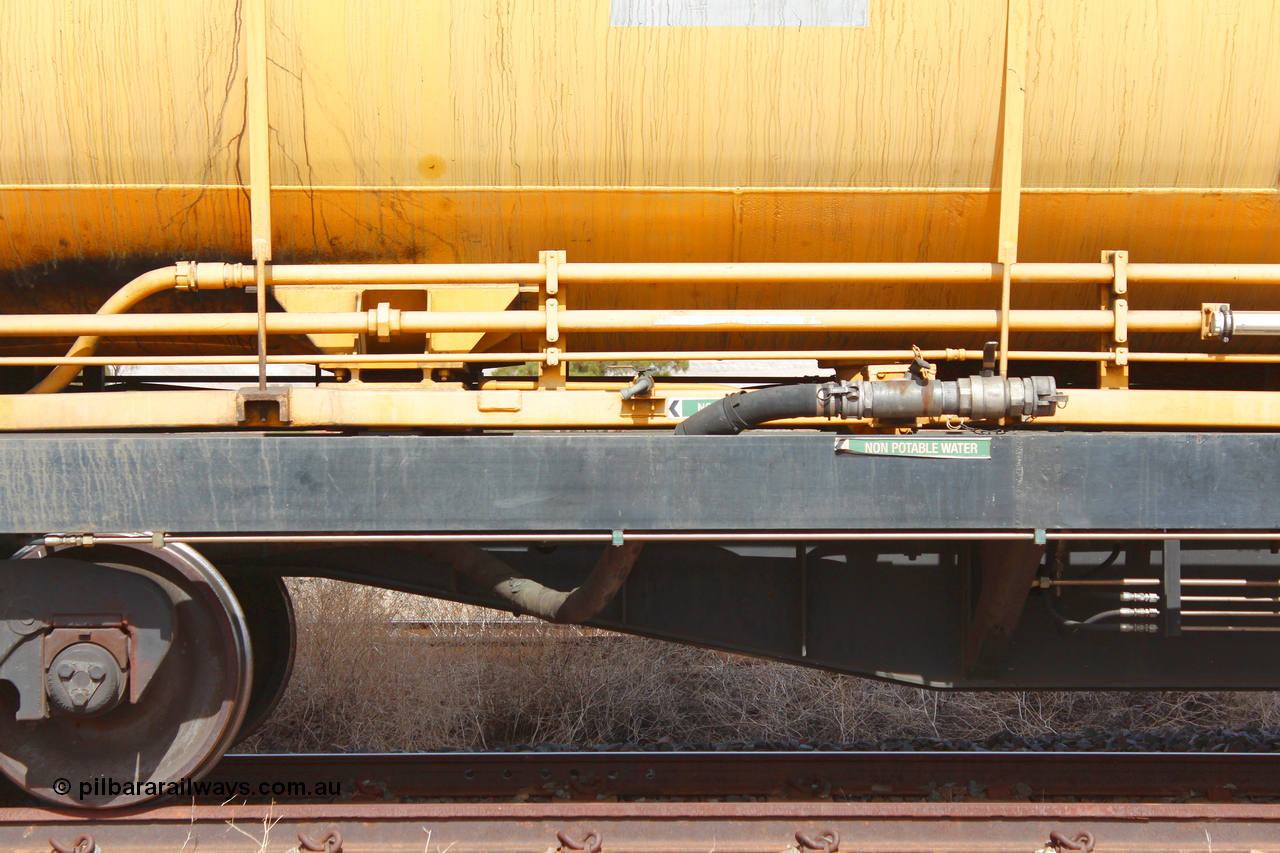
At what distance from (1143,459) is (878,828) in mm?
1556

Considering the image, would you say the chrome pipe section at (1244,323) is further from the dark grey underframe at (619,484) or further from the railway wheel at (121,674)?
the railway wheel at (121,674)

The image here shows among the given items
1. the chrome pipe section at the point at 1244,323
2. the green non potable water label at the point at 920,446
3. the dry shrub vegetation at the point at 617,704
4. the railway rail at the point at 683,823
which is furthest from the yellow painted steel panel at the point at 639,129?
the dry shrub vegetation at the point at 617,704

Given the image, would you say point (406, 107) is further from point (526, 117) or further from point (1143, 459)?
point (1143, 459)

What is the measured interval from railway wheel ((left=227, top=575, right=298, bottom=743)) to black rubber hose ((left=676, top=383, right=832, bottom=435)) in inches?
83.4

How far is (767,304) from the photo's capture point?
9.70 feet

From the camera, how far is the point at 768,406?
2436 mm

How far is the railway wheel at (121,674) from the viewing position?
107 inches

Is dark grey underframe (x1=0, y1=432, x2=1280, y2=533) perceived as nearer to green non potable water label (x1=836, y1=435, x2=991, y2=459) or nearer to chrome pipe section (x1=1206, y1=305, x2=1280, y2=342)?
green non potable water label (x1=836, y1=435, x2=991, y2=459)

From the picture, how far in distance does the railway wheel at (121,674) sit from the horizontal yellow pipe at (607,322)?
712 millimetres

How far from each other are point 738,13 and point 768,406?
1.15 m

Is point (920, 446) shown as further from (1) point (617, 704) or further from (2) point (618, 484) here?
(1) point (617, 704)

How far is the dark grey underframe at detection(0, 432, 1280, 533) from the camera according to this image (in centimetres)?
238

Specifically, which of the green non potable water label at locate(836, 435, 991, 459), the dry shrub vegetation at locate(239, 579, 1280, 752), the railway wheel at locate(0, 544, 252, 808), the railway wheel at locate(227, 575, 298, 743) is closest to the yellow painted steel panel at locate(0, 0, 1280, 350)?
the green non potable water label at locate(836, 435, 991, 459)

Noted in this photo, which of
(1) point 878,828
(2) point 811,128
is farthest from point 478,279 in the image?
(1) point 878,828
